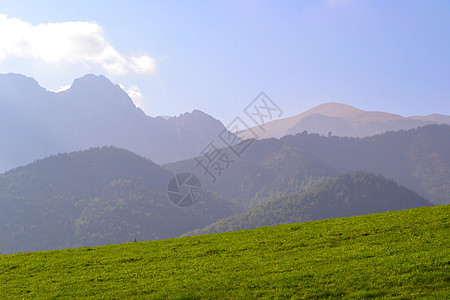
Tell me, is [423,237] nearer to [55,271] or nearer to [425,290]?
[425,290]

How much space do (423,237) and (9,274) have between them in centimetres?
2816

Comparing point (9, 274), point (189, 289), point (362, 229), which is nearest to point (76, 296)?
point (189, 289)

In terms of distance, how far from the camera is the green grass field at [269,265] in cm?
1850

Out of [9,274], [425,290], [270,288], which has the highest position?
[9,274]

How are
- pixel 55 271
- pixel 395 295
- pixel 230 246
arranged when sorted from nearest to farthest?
1. pixel 395 295
2. pixel 55 271
3. pixel 230 246

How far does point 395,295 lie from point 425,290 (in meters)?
1.40

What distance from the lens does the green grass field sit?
60.7 feet

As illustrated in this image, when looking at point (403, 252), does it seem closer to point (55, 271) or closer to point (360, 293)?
point (360, 293)

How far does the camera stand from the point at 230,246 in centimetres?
2944

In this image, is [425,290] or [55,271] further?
[55,271]

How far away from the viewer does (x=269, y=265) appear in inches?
901

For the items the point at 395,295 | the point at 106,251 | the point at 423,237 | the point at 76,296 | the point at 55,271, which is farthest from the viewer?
the point at 106,251

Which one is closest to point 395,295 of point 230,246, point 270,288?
point 270,288

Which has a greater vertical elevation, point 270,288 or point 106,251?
point 106,251
